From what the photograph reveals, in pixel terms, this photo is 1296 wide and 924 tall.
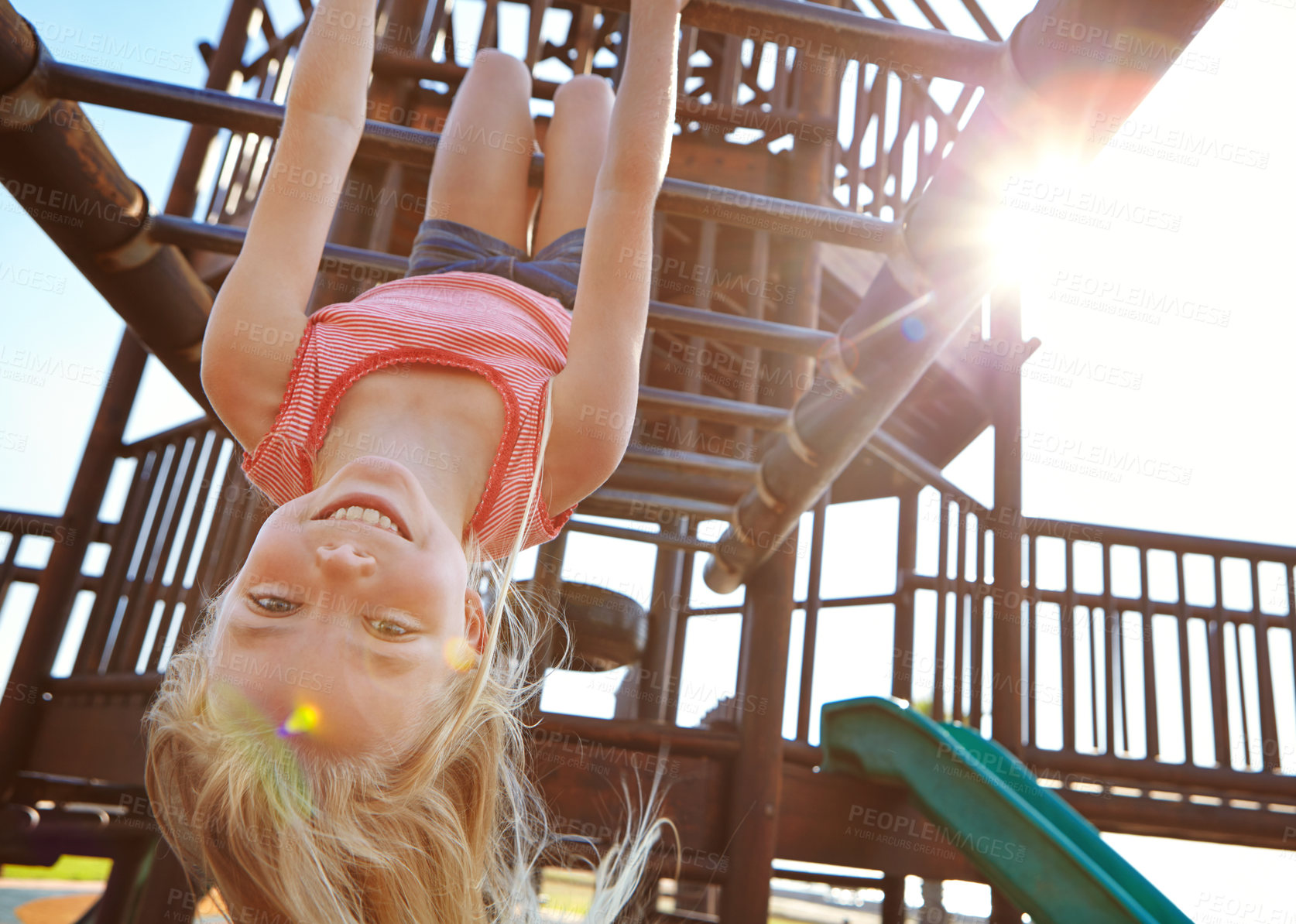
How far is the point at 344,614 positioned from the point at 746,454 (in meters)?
3.03

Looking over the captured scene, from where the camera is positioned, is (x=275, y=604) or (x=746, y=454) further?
(x=746, y=454)

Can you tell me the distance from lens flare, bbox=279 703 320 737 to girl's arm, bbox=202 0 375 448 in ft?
1.93

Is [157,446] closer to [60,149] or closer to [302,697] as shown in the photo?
[60,149]

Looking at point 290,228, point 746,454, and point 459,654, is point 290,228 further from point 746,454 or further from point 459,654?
point 746,454

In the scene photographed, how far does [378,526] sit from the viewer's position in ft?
4.28

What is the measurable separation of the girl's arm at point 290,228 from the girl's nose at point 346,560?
1.55ft

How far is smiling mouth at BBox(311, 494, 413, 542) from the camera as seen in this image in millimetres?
1301

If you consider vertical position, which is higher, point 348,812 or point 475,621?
point 475,621

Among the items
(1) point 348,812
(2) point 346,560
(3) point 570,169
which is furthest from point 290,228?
(1) point 348,812

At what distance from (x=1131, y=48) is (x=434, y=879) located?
1.62 m

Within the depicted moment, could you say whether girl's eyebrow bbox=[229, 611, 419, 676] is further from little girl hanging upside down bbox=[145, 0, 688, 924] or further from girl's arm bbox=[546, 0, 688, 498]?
girl's arm bbox=[546, 0, 688, 498]

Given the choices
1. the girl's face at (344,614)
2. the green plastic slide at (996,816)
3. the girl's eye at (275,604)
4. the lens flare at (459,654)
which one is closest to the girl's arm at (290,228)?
the girl's face at (344,614)

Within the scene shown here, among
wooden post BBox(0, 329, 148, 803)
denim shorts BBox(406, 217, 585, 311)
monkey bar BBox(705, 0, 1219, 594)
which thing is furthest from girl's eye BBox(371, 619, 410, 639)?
wooden post BBox(0, 329, 148, 803)

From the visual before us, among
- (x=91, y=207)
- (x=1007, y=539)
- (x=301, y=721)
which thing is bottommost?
(x=301, y=721)
